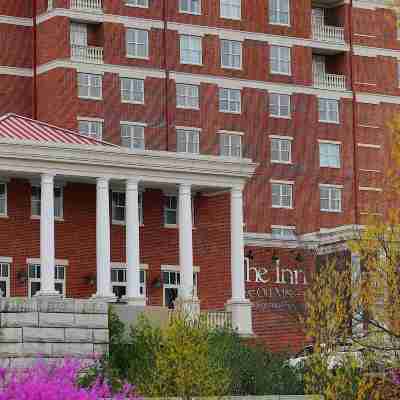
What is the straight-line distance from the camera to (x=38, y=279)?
60156 mm

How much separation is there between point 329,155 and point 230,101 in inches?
280

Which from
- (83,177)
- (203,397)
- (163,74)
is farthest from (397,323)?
(163,74)

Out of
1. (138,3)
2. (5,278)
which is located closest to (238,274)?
(5,278)

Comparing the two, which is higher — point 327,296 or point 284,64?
point 284,64

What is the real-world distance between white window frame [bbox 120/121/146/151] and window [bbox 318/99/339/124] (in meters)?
12.4

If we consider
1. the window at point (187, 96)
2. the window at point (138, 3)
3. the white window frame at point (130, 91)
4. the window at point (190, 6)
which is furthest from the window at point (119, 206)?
the window at point (190, 6)

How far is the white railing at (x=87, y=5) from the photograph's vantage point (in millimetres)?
84750

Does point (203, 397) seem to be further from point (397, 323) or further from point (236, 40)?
point (236, 40)

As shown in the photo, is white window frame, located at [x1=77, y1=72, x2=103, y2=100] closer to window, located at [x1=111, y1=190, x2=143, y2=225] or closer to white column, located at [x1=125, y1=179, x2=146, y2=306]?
window, located at [x1=111, y1=190, x2=143, y2=225]

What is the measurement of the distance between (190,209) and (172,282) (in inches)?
130

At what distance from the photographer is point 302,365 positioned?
143 feet

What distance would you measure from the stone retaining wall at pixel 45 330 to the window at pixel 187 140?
150 feet

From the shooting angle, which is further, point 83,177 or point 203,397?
point 83,177

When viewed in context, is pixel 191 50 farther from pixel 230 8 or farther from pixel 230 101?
pixel 230 8
